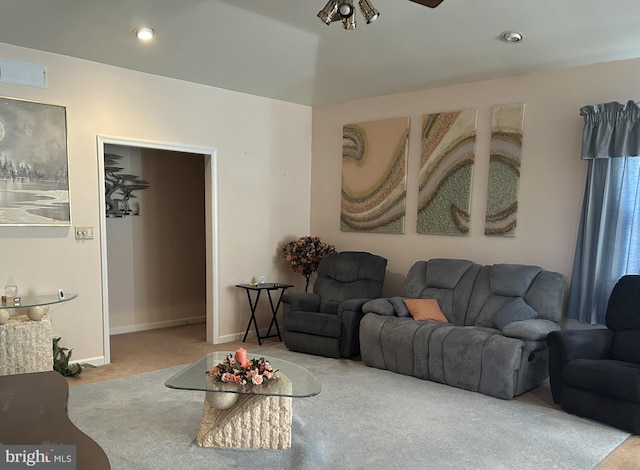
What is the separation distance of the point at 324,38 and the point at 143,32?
158cm

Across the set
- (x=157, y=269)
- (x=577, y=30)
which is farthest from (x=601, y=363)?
(x=157, y=269)

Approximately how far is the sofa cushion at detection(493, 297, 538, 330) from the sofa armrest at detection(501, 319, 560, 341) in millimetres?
106

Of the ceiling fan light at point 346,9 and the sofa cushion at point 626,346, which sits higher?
the ceiling fan light at point 346,9

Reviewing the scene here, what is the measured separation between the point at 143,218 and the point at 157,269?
2.20 feet

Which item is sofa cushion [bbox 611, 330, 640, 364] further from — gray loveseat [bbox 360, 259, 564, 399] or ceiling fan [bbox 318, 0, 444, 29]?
ceiling fan [bbox 318, 0, 444, 29]

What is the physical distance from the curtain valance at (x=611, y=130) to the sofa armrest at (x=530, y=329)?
1.42 m

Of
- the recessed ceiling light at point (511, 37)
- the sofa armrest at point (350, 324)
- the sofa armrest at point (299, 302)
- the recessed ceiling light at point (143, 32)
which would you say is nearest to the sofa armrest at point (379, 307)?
the sofa armrest at point (350, 324)

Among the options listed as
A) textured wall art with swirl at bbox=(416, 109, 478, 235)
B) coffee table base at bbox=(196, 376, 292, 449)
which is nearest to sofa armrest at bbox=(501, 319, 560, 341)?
textured wall art with swirl at bbox=(416, 109, 478, 235)

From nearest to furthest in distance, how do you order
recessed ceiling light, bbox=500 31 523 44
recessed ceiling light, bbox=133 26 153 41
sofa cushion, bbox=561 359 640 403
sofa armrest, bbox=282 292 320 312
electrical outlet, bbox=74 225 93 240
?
1. sofa cushion, bbox=561 359 640 403
2. recessed ceiling light, bbox=500 31 523 44
3. recessed ceiling light, bbox=133 26 153 41
4. electrical outlet, bbox=74 225 93 240
5. sofa armrest, bbox=282 292 320 312

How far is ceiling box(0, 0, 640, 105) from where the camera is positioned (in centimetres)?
352

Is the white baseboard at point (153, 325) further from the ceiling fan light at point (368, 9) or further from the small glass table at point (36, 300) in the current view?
the ceiling fan light at point (368, 9)

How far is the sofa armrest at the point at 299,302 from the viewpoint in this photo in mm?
4871

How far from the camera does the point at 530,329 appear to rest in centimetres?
358

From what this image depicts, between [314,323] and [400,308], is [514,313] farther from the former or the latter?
[314,323]
